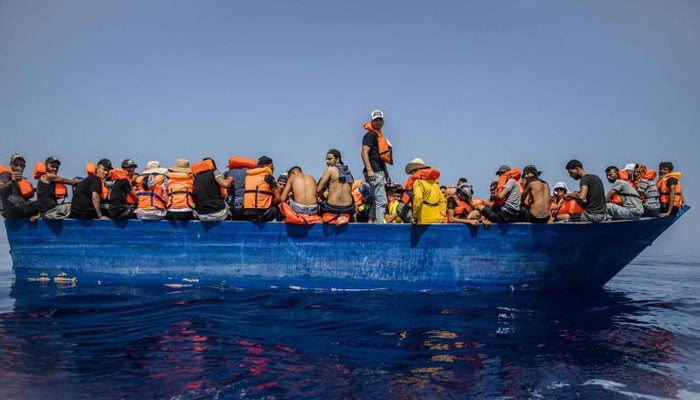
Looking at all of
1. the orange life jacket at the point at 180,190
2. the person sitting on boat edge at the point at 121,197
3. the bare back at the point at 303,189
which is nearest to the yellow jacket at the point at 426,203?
the bare back at the point at 303,189

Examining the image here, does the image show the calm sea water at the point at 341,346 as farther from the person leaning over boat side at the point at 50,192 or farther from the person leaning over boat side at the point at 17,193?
the person leaning over boat side at the point at 17,193

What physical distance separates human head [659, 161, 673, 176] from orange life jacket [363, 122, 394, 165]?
7245mm

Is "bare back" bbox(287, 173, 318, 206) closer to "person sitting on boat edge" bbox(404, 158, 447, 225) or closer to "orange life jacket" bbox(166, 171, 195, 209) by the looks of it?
"person sitting on boat edge" bbox(404, 158, 447, 225)

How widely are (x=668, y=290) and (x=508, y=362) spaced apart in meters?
10.1

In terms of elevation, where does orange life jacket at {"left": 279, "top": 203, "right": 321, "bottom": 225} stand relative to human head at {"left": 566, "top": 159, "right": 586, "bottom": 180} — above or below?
below

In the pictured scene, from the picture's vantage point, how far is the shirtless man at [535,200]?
30.2 feet

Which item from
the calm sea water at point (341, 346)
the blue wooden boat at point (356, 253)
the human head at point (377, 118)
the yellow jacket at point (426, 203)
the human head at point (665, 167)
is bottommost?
the calm sea water at point (341, 346)

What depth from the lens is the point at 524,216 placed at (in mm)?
9461

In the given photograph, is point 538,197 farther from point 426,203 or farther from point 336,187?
point 336,187

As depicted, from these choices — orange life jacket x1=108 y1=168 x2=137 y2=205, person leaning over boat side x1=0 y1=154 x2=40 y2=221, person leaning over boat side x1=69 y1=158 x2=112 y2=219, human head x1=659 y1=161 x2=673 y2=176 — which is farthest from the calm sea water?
human head x1=659 y1=161 x2=673 y2=176

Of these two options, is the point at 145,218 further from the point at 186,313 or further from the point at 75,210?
the point at 186,313

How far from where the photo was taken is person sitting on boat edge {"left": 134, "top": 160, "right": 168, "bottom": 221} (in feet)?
33.1

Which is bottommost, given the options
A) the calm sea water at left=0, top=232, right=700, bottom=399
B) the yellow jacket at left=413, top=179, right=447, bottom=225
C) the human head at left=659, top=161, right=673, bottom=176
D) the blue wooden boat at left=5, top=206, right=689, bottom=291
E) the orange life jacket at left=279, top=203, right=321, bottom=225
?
the calm sea water at left=0, top=232, right=700, bottom=399

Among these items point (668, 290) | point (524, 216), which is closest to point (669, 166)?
point (668, 290)
